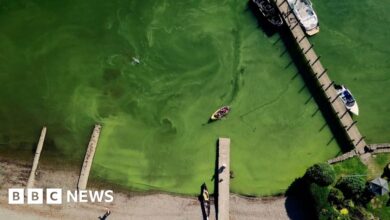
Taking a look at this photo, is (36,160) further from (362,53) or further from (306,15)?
(362,53)

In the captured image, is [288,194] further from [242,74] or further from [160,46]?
[160,46]

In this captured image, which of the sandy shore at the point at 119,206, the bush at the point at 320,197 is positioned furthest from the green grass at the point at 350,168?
the sandy shore at the point at 119,206

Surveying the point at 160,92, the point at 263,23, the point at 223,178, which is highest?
the point at 263,23

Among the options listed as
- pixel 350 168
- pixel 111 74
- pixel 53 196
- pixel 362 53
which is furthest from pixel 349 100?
pixel 53 196

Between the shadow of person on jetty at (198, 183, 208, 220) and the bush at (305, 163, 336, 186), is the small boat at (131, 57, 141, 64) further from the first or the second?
the bush at (305, 163, 336, 186)

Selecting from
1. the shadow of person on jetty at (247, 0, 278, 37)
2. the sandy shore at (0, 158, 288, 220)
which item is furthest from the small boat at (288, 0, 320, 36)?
the sandy shore at (0, 158, 288, 220)
